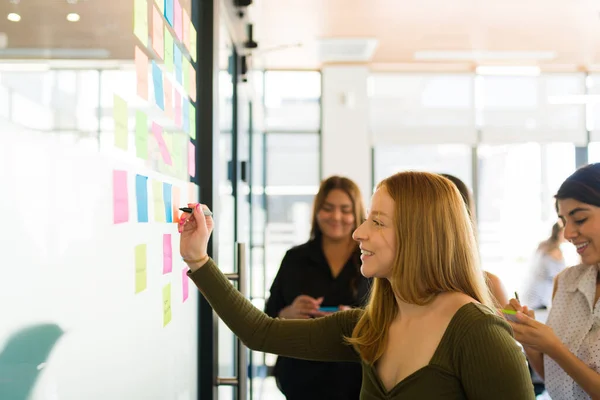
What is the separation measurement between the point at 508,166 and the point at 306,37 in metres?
3.21

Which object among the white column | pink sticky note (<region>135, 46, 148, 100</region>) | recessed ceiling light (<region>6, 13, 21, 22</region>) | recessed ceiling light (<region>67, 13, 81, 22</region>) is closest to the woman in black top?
pink sticky note (<region>135, 46, 148, 100</region>)

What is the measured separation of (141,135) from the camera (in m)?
0.99

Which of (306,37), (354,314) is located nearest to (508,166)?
(306,37)

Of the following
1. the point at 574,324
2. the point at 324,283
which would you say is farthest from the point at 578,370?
the point at 324,283

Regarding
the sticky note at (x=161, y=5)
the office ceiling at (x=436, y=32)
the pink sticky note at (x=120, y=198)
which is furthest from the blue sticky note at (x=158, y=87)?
the office ceiling at (x=436, y=32)

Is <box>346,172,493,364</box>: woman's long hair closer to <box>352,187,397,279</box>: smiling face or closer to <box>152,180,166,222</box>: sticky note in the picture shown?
<box>352,187,397,279</box>: smiling face

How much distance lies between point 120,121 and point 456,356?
79 cm

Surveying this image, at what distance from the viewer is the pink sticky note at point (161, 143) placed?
1106mm

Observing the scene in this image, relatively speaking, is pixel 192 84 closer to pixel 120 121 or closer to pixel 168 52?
pixel 168 52

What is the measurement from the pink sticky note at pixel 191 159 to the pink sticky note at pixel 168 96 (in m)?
0.25

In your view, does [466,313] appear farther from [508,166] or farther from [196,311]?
[508,166]

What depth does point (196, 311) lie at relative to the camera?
1.67 metres

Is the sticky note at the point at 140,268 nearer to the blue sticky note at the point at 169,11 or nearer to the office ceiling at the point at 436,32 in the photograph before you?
the blue sticky note at the point at 169,11

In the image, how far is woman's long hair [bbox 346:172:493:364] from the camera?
1226mm
